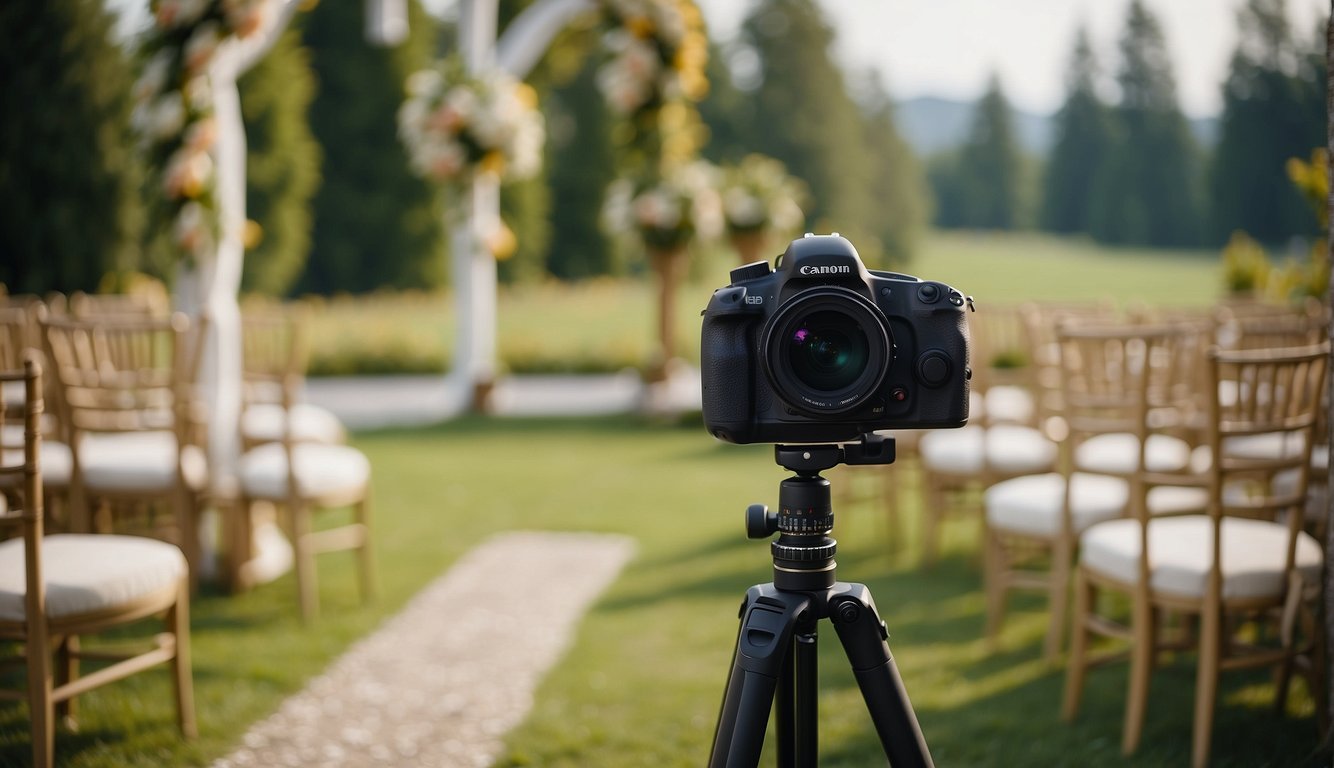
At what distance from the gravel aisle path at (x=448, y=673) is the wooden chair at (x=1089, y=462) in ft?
5.12

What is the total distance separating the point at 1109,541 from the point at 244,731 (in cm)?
239

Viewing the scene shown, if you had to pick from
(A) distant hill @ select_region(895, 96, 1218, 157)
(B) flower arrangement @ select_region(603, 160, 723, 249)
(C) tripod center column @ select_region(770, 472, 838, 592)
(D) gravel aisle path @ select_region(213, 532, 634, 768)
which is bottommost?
(D) gravel aisle path @ select_region(213, 532, 634, 768)

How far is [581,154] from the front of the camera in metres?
17.5

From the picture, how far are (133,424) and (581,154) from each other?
1410 centimetres

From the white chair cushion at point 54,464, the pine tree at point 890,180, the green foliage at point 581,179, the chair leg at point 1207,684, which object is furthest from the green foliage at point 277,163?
the chair leg at point 1207,684

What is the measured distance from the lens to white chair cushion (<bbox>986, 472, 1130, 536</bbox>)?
3381 millimetres

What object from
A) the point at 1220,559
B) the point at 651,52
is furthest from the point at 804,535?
the point at 651,52

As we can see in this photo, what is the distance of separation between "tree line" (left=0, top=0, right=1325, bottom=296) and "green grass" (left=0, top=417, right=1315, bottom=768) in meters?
2.43

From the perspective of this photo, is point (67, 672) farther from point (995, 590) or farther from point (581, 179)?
point (581, 179)

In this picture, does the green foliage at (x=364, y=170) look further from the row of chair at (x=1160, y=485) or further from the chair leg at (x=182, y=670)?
the chair leg at (x=182, y=670)

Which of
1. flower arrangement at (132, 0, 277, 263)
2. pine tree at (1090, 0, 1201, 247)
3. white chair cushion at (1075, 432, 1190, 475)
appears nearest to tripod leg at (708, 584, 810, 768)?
white chair cushion at (1075, 432, 1190, 475)

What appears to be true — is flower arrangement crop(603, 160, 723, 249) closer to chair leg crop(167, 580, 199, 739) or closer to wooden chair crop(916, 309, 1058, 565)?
wooden chair crop(916, 309, 1058, 565)

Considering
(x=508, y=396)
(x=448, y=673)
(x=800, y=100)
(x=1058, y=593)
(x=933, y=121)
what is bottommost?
(x=448, y=673)

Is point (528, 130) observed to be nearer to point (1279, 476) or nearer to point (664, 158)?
point (664, 158)
